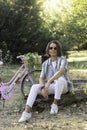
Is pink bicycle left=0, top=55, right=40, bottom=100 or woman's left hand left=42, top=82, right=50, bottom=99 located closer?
woman's left hand left=42, top=82, right=50, bottom=99

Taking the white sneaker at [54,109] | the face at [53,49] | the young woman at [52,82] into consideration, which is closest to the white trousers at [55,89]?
the young woman at [52,82]

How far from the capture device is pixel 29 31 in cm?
1917

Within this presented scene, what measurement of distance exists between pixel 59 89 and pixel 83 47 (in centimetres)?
3148

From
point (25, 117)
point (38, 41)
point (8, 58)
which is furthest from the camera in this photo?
point (38, 41)

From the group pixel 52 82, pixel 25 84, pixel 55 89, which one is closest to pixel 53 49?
pixel 52 82

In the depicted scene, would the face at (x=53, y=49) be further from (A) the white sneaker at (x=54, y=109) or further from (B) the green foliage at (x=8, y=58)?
(B) the green foliage at (x=8, y=58)

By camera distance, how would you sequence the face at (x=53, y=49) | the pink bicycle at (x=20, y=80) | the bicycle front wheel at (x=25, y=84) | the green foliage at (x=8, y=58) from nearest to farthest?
the face at (x=53, y=49) → the pink bicycle at (x=20, y=80) → the bicycle front wheel at (x=25, y=84) → the green foliage at (x=8, y=58)

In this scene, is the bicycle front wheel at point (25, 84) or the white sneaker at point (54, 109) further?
the bicycle front wheel at point (25, 84)

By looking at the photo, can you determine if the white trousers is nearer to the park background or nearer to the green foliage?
the park background

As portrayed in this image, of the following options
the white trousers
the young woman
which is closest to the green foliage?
the young woman

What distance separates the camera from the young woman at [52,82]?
20.9ft

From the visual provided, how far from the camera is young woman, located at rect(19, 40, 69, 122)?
20.9 ft

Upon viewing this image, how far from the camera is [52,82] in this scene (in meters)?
6.74

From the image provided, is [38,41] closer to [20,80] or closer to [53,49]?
[20,80]
